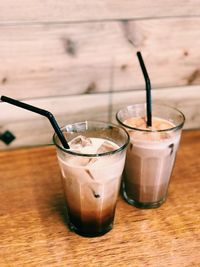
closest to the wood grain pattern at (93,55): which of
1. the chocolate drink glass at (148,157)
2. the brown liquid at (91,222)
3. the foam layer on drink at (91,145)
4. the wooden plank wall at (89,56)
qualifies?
the wooden plank wall at (89,56)

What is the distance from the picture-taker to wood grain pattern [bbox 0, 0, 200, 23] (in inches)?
44.5

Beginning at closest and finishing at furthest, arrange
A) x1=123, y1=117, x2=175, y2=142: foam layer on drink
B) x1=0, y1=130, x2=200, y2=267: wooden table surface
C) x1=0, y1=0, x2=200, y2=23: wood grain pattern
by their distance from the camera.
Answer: x1=0, y1=130, x2=200, y2=267: wooden table surface < x1=123, y1=117, x2=175, y2=142: foam layer on drink < x1=0, y1=0, x2=200, y2=23: wood grain pattern

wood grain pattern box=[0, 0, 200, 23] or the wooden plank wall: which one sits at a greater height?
wood grain pattern box=[0, 0, 200, 23]

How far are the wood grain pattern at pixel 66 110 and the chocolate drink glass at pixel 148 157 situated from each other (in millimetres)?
194

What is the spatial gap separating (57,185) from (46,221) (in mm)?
165

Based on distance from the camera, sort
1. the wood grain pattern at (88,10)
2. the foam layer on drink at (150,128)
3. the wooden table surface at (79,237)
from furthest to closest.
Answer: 1. the wood grain pattern at (88,10)
2. the foam layer on drink at (150,128)
3. the wooden table surface at (79,237)

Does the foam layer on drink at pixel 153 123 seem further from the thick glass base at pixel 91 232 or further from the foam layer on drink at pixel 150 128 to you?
the thick glass base at pixel 91 232

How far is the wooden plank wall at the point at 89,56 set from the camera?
1168mm

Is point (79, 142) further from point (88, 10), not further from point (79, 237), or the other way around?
point (88, 10)

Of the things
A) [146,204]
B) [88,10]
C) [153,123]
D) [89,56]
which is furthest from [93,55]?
[146,204]

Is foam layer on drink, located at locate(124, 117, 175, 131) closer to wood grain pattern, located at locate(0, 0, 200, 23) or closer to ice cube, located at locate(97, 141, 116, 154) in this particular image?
ice cube, located at locate(97, 141, 116, 154)

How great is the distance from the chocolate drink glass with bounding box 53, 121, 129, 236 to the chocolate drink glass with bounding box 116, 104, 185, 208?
0.05 m

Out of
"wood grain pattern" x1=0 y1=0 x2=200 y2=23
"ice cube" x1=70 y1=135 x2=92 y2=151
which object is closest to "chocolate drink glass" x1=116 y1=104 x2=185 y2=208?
"ice cube" x1=70 y1=135 x2=92 y2=151

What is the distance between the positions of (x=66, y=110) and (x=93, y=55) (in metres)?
0.19
